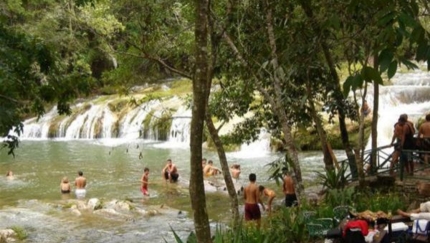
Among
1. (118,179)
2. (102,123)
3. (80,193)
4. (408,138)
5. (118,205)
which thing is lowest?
(118,205)

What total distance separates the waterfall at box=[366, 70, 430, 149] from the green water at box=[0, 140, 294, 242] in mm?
4860

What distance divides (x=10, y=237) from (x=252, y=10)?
7172 millimetres

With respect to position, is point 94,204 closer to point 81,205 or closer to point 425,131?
point 81,205

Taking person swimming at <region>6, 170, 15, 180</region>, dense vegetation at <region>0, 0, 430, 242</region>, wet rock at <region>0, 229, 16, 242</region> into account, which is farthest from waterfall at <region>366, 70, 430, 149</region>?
wet rock at <region>0, 229, 16, 242</region>

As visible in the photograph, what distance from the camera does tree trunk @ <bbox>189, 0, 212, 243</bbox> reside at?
15.3 feet

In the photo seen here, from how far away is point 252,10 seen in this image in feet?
38.2

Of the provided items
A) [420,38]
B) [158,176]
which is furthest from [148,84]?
[420,38]

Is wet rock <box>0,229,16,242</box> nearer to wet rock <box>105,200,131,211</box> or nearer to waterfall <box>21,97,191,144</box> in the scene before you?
wet rock <box>105,200,131,211</box>

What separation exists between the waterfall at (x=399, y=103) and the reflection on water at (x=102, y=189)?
11.5 ft

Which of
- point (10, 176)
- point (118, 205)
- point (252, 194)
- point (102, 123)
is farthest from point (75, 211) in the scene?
point (102, 123)

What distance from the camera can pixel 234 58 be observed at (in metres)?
12.4

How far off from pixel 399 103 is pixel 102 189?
15.3 meters

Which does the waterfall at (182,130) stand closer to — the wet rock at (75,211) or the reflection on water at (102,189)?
the reflection on water at (102,189)

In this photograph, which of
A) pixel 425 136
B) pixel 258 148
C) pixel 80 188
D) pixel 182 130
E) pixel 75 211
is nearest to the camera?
pixel 425 136
